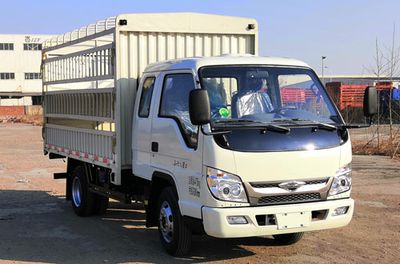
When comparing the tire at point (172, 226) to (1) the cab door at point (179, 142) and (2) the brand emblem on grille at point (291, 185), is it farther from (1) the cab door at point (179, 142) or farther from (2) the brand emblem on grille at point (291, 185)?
(2) the brand emblem on grille at point (291, 185)

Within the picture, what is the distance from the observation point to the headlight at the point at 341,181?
243 inches

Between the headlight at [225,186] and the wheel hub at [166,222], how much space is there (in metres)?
1.05

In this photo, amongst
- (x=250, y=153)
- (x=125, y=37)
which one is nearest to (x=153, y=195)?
(x=250, y=153)

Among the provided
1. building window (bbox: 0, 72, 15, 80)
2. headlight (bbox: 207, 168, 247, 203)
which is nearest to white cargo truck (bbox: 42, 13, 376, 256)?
headlight (bbox: 207, 168, 247, 203)

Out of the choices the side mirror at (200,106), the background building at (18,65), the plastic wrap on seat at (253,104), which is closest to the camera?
the side mirror at (200,106)

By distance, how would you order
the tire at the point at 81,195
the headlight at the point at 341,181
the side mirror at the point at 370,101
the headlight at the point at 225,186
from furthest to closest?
1. the tire at the point at 81,195
2. the side mirror at the point at 370,101
3. the headlight at the point at 341,181
4. the headlight at the point at 225,186

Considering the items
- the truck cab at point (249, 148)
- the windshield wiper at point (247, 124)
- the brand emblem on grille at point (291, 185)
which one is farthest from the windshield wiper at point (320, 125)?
the brand emblem on grille at point (291, 185)

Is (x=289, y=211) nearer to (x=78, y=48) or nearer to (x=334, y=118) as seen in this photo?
(x=334, y=118)

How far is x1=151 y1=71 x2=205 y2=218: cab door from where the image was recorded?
6016 mm

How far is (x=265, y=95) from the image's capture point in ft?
21.7

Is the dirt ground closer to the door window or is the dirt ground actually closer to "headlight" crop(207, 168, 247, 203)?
"headlight" crop(207, 168, 247, 203)

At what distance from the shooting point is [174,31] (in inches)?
322

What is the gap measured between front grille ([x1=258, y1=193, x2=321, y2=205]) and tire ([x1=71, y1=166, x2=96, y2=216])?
425 cm

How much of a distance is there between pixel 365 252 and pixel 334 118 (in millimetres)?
1807
